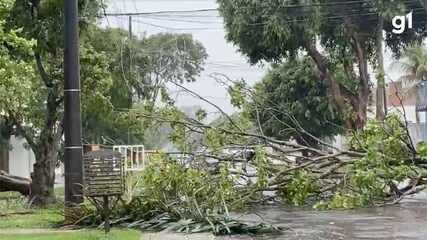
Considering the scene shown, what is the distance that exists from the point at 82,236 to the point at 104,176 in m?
0.97

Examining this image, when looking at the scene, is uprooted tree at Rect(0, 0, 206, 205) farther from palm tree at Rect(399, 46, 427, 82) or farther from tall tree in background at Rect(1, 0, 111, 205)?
palm tree at Rect(399, 46, 427, 82)

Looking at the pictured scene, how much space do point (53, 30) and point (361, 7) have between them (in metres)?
13.3

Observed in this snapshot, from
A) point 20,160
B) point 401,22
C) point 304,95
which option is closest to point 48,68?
point 401,22

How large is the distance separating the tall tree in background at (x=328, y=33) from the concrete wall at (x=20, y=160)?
17.4 m

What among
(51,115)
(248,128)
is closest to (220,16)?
(51,115)

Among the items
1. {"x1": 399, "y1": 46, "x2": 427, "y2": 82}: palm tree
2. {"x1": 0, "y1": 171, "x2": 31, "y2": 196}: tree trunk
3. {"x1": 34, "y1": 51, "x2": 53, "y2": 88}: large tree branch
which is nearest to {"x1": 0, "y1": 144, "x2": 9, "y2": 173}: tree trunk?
{"x1": 0, "y1": 171, "x2": 31, "y2": 196}: tree trunk

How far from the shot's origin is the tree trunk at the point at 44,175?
753 inches

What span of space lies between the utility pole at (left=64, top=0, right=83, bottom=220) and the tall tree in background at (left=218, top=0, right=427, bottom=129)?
14.0 m

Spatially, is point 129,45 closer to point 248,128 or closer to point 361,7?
point 361,7

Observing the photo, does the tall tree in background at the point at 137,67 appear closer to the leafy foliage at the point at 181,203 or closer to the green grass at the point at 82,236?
the leafy foliage at the point at 181,203

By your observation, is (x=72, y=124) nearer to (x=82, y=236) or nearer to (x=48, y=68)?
(x=82, y=236)

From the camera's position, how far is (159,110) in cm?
1437

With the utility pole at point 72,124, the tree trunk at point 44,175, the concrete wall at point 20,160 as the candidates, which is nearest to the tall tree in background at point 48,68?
the tree trunk at point 44,175

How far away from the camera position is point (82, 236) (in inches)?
439
